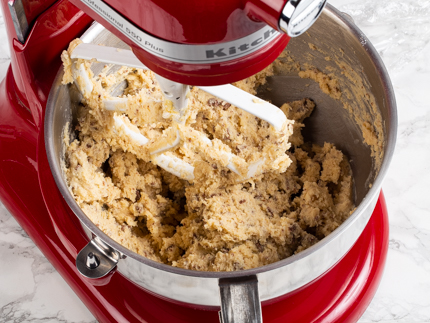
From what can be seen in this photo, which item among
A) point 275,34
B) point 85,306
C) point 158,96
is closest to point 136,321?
point 85,306

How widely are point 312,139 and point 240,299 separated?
1.65 ft

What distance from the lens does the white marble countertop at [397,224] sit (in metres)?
1.08

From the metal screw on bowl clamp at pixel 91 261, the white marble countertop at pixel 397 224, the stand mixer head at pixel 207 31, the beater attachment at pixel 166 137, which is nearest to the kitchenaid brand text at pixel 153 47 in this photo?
the stand mixer head at pixel 207 31

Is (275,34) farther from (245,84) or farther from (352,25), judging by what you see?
(245,84)

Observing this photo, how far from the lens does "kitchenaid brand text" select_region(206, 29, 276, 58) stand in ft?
1.70

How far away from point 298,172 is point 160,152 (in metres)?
0.29

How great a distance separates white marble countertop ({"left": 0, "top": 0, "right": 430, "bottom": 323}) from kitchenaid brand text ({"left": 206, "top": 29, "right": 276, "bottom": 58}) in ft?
2.41

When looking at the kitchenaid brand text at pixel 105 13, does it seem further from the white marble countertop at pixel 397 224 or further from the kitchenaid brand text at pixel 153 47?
the white marble countertop at pixel 397 224

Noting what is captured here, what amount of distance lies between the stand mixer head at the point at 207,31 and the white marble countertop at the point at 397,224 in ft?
2.30

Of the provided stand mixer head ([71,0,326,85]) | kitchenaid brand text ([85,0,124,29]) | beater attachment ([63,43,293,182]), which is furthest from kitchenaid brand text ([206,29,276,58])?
beater attachment ([63,43,293,182])

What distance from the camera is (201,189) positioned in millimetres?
936

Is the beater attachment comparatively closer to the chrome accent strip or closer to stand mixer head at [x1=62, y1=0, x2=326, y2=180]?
the chrome accent strip

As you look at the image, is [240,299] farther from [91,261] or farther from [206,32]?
[206,32]

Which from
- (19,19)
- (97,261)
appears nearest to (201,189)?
(97,261)
